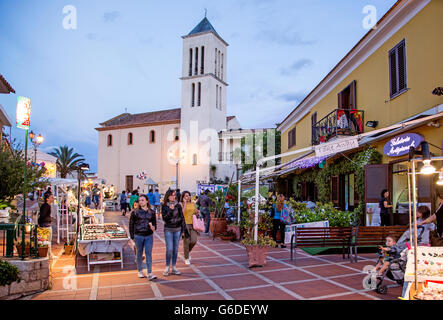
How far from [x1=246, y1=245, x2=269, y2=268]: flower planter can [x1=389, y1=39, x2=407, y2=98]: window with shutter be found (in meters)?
6.09

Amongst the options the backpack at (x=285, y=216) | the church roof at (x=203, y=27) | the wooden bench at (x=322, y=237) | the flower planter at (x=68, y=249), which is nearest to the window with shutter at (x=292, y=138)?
the backpack at (x=285, y=216)

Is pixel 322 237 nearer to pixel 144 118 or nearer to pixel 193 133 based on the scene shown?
pixel 193 133

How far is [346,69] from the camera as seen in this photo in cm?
1427

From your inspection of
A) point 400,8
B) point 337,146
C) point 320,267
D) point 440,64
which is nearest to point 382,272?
point 320,267

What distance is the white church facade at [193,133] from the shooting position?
133 feet

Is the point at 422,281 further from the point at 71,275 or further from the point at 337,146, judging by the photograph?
the point at 71,275

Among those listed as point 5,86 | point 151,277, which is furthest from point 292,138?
point 151,277

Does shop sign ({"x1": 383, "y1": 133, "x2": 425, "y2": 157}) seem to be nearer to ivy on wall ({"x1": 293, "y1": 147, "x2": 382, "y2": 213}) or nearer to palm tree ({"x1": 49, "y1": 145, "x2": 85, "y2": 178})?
ivy on wall ({"x1": 293, "y1": 147, "x2": 382, "y2": 213})

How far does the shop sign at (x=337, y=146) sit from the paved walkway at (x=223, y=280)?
2.40m

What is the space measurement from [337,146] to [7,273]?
6199 mm

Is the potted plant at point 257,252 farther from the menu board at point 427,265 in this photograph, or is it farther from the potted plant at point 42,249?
the potted plant at point 42,249

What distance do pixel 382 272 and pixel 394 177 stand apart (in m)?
5.82

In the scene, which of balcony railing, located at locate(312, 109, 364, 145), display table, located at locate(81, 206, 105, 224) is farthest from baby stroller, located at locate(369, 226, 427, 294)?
display table, located at locate(81, 206, 105, 224)

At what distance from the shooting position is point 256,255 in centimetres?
771
